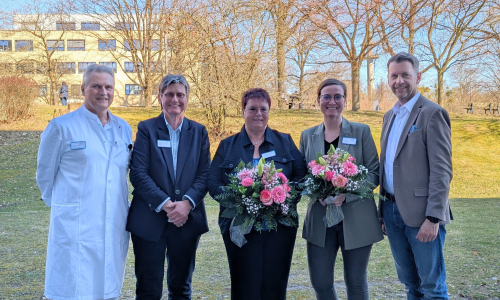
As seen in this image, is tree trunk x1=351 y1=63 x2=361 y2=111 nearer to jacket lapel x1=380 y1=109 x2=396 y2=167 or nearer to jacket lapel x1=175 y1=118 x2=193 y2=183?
jacket lapel x1=380 y1=109 x2=396 y2=167

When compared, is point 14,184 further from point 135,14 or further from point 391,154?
point 135,14

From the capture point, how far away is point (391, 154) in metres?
3.58

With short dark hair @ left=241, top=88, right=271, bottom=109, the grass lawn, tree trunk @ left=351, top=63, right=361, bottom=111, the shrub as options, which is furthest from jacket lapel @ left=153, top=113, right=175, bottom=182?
tree trunk @ left=351, top=63, right=361, bottom=111

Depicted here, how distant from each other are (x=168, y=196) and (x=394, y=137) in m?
2.00

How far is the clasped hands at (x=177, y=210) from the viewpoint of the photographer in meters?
3.38

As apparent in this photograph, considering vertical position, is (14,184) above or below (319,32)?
below

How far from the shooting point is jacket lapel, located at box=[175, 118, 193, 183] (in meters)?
3.55

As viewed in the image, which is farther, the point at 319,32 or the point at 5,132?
the point at 319,32

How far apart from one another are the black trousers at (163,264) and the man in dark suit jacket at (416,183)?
69.7 inches

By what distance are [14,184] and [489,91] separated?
2698 centimetres

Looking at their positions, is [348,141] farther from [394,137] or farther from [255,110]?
[255,110]

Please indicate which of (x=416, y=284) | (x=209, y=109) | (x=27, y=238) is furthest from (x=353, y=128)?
(x=209, y=109)

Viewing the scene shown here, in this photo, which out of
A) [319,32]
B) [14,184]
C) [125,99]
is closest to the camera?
[14,184]

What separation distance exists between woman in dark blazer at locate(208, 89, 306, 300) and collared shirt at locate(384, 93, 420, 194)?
0.73 m
